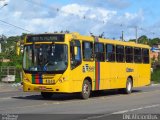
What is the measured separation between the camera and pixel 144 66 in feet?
102

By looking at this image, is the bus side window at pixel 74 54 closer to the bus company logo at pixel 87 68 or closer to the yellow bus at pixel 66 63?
the yellow bus at pixel 66 63

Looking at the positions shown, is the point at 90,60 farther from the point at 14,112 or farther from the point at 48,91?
the point at 14,112

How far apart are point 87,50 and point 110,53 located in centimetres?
283

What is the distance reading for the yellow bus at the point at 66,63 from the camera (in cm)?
2166

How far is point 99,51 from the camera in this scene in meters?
24.6

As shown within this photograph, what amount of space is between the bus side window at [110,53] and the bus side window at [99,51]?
1.86 ft

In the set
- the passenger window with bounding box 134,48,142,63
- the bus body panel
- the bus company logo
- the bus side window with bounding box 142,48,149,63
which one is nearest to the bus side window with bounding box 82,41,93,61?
the bus body panel

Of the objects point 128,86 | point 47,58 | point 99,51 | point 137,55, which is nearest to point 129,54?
point 137,55

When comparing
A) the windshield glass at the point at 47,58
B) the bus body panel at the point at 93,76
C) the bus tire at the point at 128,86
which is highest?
the windshield glass at the point at 47,58

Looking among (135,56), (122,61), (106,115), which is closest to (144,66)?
(135,56)

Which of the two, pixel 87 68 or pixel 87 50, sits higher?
pixel 87 50

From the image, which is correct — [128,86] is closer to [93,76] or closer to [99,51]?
[99,51]

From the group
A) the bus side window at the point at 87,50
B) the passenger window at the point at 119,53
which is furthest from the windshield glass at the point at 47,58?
the passenger window at the point at 119,53

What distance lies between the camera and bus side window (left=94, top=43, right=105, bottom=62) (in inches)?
955
